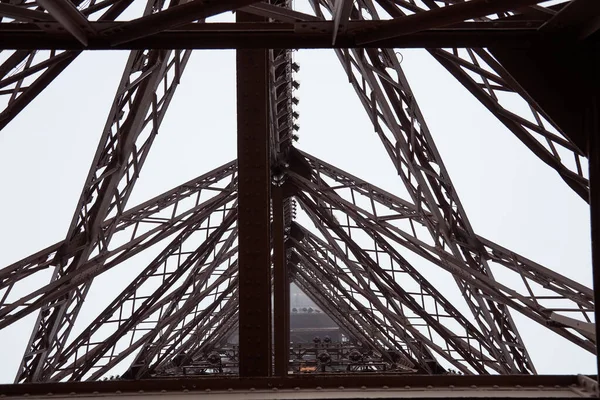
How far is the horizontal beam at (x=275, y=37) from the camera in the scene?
4992 millimetres

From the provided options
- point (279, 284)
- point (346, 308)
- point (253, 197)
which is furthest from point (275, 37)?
point (346, 308)

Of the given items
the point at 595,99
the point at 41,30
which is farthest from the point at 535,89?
the point at 41,30

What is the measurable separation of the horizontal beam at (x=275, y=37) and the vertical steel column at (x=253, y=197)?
9.35 feet

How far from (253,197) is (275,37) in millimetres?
3231

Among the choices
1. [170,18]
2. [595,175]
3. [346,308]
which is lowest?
[595,175]

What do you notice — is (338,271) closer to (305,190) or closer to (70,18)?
(305,190)

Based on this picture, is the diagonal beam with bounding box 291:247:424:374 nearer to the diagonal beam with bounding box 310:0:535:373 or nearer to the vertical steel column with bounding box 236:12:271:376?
the diagonal beam with bounding box 310:0:535:373

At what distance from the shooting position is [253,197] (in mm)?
8047

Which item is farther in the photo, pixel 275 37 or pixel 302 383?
pixel 275 37

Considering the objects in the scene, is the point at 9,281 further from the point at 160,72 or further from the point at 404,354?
the point at 404,354

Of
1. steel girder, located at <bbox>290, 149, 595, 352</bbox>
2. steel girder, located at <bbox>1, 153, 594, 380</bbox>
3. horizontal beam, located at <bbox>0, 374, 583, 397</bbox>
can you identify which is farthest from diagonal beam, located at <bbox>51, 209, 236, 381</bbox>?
horizontal beam, located at <bbox>0, 374, 583, 397</bbox>

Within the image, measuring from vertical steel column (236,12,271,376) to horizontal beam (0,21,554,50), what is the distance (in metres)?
2.85

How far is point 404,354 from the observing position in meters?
22.3

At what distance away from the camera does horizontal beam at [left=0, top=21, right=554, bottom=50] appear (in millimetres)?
4992
